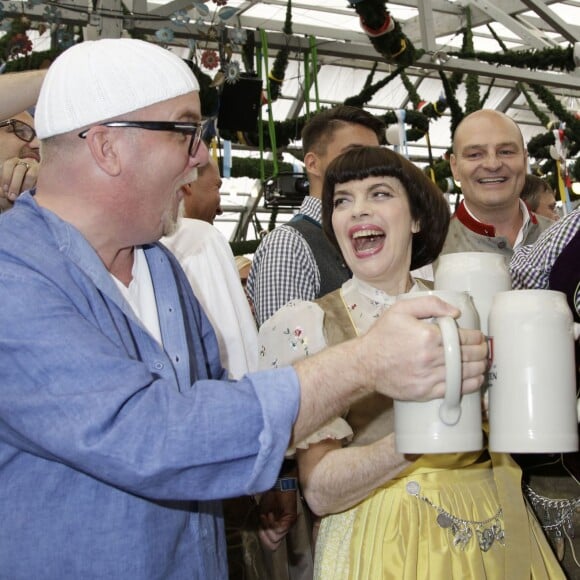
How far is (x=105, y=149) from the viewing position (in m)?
1.34

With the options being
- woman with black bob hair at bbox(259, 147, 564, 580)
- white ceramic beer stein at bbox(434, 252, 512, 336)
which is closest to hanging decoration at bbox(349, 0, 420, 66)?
woman with black bob hair at bbox(259, 147, 564, 580)

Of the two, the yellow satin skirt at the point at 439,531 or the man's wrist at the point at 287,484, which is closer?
the yellow satin skirt at the point at 439,531

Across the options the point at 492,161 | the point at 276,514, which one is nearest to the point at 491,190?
the point at 492,161

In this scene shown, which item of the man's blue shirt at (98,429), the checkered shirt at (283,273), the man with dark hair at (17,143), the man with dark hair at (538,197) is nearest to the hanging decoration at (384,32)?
the man with dark hair at (538,197)

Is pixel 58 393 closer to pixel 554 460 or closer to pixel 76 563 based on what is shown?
pixel 76 563

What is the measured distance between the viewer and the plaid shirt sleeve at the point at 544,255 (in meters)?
1.59

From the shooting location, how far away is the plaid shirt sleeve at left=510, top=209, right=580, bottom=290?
1.59m

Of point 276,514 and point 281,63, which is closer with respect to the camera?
point 276,514

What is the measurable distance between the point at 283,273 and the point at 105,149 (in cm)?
113

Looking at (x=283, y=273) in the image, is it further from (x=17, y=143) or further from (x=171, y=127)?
(x=171, y=127)

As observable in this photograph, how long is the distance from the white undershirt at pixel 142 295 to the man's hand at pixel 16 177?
0.61 m

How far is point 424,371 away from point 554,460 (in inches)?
30.2

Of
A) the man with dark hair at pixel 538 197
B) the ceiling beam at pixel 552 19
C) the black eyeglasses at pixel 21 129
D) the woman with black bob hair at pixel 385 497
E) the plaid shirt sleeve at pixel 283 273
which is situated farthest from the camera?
the ceiling beam at pixel 552 19

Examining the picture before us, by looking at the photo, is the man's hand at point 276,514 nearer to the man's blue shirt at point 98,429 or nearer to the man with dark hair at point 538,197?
the man's blue shirt at point 98,429
